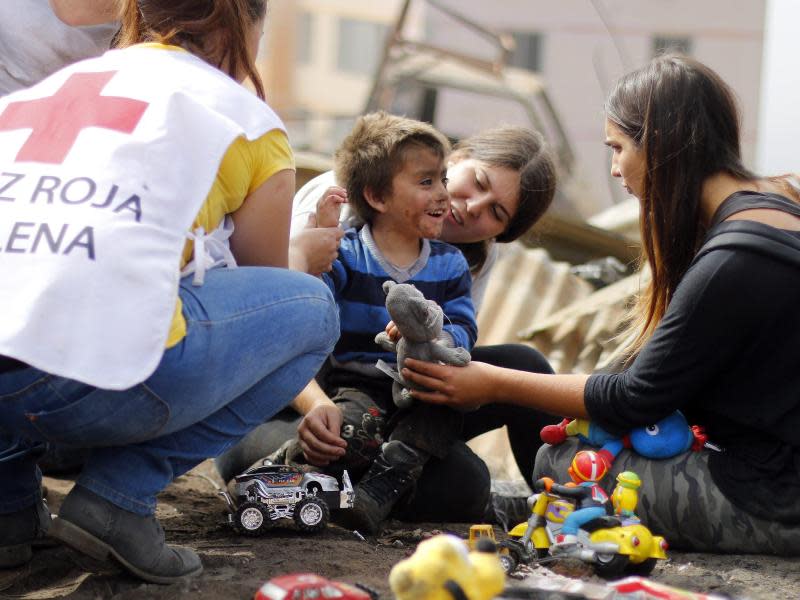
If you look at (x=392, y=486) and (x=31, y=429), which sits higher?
(x=31, y=429)

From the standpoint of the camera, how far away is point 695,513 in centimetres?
280

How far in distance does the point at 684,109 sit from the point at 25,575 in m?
A: 1.94

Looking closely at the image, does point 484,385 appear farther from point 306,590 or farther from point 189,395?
point 306,590

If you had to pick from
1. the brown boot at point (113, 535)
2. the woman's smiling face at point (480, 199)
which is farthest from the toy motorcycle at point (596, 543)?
the woman's smiling face at point (480, 199)

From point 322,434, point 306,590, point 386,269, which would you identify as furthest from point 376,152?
point 306,590

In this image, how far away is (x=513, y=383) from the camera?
3.03 m

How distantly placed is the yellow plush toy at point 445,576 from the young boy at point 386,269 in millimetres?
1391

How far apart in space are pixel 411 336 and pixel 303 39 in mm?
26035

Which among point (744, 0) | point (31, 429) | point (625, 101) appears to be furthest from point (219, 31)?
point (744, 0)

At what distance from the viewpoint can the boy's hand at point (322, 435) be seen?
3002 millimetres

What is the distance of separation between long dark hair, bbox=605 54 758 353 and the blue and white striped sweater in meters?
0.63

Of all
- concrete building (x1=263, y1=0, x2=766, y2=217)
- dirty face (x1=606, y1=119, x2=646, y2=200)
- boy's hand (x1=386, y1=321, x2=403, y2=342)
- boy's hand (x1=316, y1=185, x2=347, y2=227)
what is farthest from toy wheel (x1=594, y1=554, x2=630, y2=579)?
concrete building (x1=263, y1=0, x2=766, y2=217)

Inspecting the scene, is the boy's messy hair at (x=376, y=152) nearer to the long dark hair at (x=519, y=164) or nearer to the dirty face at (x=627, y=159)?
the long dark hair at (x=519, y=164)

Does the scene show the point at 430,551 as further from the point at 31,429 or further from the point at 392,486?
the point at 392,486
